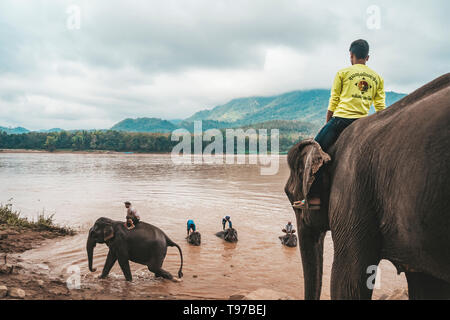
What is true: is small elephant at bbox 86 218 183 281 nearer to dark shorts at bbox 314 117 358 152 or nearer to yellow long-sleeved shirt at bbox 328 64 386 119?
dark shorts at bbox 314 117 358 152

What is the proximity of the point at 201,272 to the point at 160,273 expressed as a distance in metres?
1.30

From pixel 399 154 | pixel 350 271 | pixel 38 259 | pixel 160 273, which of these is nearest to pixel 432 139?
pixel 399 154

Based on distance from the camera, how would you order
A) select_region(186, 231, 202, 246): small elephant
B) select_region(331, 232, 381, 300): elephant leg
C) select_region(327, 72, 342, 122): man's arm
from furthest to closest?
1. select_region(186, 231, 202, 246): small elephant
2. select_region(327, 72, 342, 122): man's arm
3. select_region(331, 232, 381, 300): elephant leg

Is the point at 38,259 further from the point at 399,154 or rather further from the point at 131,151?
the point at 131,151

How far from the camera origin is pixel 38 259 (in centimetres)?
857

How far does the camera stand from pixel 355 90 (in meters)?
3.40

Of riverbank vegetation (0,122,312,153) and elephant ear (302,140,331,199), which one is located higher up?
riverbank vegetation (0,122,312,153)

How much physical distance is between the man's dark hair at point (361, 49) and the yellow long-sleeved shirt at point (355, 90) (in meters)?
0.12

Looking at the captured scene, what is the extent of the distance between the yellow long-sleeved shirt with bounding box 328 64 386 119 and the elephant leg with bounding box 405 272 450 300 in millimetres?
1831

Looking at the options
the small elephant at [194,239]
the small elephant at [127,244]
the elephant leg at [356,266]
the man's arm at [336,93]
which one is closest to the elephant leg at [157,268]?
the small elephant at [127,244]

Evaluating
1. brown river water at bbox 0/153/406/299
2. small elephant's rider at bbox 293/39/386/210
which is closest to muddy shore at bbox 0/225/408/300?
brown river water at bbox 0/153/406/299

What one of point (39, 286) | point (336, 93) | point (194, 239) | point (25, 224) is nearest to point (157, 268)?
point (39, 286)

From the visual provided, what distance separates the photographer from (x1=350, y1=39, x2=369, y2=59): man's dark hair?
11.5ft

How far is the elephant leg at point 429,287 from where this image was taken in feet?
11.0
